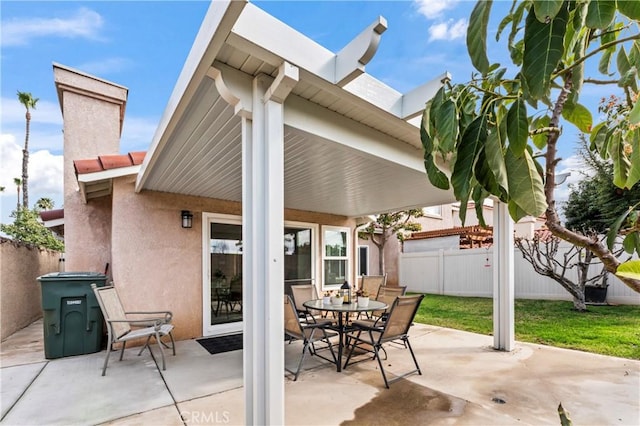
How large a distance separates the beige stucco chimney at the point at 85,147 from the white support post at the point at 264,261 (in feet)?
17.2

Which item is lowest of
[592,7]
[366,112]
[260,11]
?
[592,7]

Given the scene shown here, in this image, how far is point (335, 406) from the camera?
3.44 metres

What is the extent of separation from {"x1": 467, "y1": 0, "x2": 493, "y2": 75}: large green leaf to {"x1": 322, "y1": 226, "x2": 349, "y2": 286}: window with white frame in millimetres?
7701

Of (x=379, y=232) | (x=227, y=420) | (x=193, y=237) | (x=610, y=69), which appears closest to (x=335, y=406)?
(x=227, y=420)

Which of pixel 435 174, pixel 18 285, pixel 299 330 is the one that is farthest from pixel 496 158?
pixel 18 285

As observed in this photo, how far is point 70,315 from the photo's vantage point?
5027 millimetres

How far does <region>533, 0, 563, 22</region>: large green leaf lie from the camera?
2.29 feet

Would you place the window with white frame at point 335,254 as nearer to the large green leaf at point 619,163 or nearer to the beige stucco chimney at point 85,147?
the beige stucco chimney at point 85,147

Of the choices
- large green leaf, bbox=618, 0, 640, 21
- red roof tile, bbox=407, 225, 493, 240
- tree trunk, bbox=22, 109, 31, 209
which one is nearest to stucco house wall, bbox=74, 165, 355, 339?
large green leaf, bbox=618, 0, 640, 21

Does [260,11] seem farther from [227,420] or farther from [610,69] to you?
[227,420]

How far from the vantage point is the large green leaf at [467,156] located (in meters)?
0.98

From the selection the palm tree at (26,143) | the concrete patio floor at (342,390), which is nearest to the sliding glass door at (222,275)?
the concrete patio floor at (342,390)

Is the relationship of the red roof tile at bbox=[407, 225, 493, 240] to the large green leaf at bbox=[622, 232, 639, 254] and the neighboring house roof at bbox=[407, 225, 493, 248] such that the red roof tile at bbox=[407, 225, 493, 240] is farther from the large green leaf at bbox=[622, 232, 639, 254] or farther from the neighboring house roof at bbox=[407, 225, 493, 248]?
the large green leaf at bbox=[622, 232, 639, 254]

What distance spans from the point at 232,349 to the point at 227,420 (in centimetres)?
237
